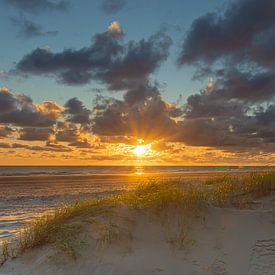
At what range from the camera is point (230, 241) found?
8.52m

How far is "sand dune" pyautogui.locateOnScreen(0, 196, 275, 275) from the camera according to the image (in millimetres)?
7691

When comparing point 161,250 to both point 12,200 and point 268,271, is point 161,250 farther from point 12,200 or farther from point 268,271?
point 12,200

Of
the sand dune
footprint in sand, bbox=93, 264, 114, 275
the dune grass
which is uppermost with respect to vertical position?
the dune grass

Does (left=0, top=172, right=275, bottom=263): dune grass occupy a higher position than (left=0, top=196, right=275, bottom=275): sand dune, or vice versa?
(left=0, top=172, right=275, bottom=263): dune grass

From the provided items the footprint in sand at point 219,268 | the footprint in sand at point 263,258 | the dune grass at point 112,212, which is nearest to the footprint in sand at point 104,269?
the dune grass at point 112,212

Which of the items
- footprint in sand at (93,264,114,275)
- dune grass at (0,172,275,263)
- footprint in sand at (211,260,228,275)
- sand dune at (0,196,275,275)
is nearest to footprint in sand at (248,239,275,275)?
sand dune at (0,196,275,275)

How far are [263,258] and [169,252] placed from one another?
1.88 meters

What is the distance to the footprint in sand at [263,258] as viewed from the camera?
7.62 m

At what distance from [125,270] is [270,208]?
463 centimetres

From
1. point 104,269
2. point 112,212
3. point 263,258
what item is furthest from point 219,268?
point 112,212

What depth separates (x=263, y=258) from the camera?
796 centimetres

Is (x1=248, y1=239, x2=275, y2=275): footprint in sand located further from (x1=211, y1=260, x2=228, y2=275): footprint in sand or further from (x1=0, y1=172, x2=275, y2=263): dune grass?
(x1=0, y1=172, x2=275, y2=263): dune grass

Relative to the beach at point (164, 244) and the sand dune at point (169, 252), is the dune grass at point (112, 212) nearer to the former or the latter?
the beach at point (164, 244)

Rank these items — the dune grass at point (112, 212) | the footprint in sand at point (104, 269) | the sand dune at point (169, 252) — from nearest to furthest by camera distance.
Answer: the footprint in sand at point (104, 269)
the sand dune at point (169, 252)
the dune grass at point (112, 212)
